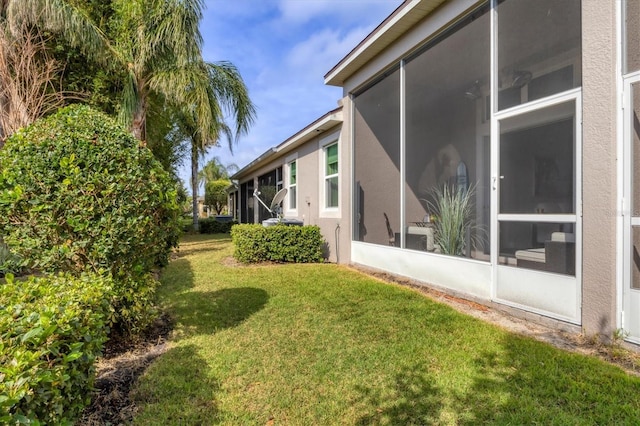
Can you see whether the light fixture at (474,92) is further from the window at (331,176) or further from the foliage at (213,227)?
the foliage at (213,227)

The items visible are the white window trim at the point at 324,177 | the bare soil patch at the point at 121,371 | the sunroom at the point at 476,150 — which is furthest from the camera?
the white window trim at the point at 324,177

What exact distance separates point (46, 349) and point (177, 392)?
1.33 metres

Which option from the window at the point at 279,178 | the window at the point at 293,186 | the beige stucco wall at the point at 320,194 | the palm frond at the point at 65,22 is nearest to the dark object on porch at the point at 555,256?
the beige stucco wall at the point at 320,194

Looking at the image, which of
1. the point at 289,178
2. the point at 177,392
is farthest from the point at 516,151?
the point at 289,178

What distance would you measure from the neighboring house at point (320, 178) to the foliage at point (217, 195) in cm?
2894

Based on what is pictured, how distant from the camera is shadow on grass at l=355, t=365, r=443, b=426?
224 centimetres

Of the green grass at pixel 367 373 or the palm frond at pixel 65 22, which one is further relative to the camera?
the palm frond at pixel 65 22

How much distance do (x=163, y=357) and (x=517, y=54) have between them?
523 centimetres

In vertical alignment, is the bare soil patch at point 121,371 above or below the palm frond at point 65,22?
below

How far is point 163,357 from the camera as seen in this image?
3236 mm

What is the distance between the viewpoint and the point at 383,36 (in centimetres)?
626

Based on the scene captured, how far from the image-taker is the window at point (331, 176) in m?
8.82

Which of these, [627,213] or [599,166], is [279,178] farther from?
[627,213]

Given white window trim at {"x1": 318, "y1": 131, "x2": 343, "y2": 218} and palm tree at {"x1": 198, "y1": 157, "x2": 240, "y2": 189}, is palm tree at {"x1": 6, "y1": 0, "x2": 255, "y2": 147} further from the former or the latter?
palm tree at {"x1": 198, "y1": 157, "x2": 240, "y2": 189}
